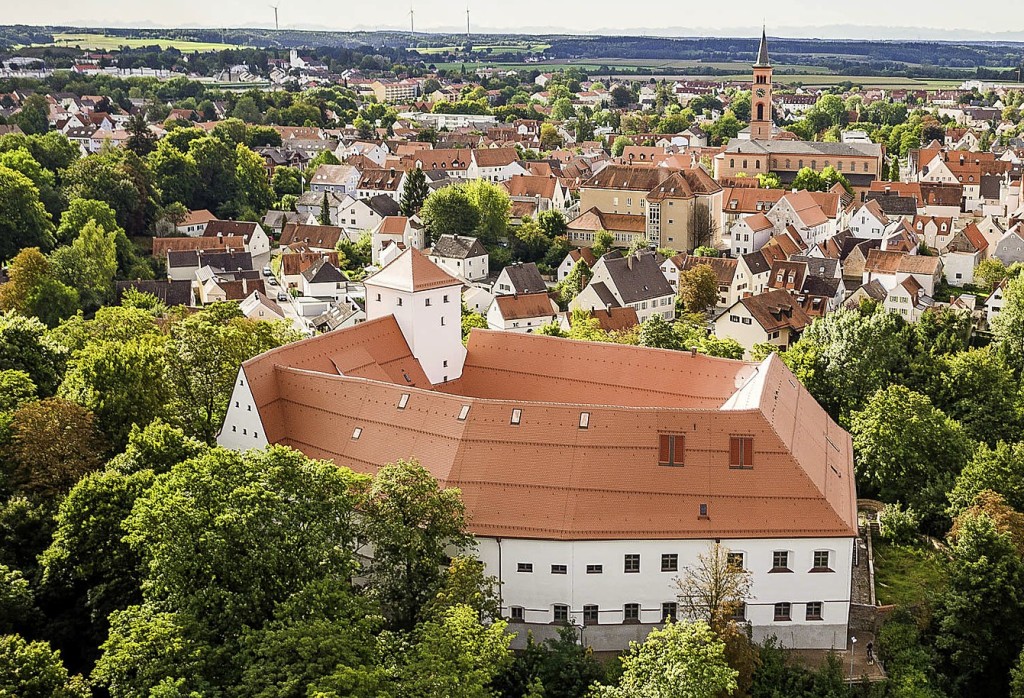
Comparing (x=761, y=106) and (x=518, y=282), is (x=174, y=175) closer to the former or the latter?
(x=518, y=282)

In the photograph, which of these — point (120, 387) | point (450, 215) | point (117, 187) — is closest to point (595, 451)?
point (120, 387)

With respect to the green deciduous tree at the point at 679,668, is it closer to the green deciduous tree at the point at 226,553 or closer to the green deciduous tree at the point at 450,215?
the green deciduous tree at the point at 226,553

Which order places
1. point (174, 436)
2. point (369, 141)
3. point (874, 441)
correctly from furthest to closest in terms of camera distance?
point (369, 141)
point (874, 441)
point (174, 436)

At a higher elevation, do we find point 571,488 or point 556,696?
point 571,488

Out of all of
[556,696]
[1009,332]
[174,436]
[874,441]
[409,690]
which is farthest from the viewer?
[1009,332]

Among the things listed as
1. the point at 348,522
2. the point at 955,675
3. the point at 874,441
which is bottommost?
the point at 955,675

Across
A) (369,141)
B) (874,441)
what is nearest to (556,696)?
(874,441)

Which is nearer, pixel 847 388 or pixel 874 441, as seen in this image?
pixel 874 441

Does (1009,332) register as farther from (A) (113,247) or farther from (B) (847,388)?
(A) (113,247)
